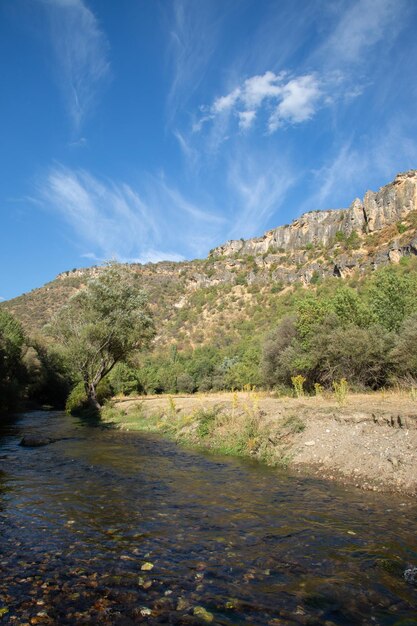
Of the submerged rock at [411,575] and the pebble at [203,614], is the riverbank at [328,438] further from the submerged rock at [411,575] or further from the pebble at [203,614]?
the pebble at [203,614]

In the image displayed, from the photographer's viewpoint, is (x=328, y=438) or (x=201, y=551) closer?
(x=201, y=551)

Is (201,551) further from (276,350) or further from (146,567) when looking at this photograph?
(276,350)

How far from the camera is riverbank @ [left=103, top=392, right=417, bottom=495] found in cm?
1191

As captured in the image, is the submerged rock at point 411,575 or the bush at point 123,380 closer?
the submerged rock at point 411,575

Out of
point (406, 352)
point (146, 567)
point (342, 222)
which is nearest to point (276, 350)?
point (406, 352)

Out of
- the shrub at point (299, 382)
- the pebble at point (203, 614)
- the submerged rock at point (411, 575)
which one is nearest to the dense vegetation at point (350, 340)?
the shrub at point (299, 382)

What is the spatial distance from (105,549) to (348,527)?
487 cm

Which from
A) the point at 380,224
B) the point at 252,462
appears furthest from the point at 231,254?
the point at 252,462

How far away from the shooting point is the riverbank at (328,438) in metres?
11.9

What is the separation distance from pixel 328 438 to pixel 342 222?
409 feet

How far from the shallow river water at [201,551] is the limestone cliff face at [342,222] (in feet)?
368

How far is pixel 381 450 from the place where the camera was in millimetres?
12609

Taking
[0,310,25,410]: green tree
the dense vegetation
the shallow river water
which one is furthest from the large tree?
the shallow river water

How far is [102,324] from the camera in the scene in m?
35.0
